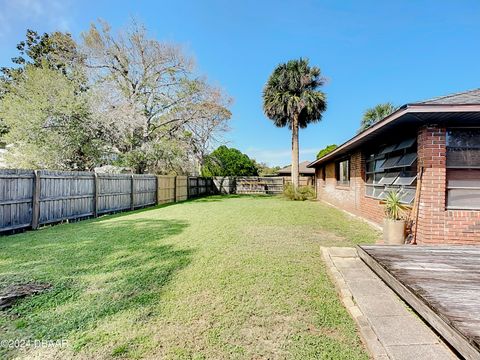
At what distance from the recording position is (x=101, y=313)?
2.63m

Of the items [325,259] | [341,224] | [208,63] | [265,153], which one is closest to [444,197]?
[325,259]

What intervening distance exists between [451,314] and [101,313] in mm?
3076

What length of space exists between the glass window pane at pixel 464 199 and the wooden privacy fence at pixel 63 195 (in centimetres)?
976

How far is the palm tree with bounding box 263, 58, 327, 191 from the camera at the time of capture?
1873 centimetres

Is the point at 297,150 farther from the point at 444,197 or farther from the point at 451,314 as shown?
the point at 451,314

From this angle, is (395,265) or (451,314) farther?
(395,265)

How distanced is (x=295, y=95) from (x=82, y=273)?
18.1 m

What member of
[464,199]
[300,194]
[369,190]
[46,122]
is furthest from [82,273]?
[300,194]

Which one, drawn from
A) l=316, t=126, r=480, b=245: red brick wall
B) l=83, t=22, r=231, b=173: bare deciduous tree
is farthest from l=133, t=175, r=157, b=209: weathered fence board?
l=316, t=126, r=480, b=245: red brick wall

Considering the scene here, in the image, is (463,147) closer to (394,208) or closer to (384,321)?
(394,208)

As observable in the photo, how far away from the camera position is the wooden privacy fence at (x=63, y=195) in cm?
654

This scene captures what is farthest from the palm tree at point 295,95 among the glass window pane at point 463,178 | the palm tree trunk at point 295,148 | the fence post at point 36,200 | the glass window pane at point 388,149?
the fence post at point 36,200

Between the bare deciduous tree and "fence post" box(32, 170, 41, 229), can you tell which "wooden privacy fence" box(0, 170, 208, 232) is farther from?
the bare deciduous tree

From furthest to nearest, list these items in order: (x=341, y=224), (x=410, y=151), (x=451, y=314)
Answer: (x=341, y=224)
(x=410, y=151)
(x=451, y=314)
